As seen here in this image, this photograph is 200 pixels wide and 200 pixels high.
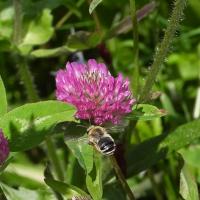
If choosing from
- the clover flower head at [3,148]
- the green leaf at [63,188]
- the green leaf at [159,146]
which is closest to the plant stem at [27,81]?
the green leaf at [159,146]

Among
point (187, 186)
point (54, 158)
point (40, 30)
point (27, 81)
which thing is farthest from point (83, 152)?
point (40, 30)

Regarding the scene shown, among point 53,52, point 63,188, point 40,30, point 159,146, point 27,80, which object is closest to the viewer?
point 63,188

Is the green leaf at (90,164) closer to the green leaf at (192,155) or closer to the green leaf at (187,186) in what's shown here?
the green leaf at (187,186)

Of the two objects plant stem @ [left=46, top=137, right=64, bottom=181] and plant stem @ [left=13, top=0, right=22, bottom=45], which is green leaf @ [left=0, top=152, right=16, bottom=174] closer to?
plant stem @ [left=46, top=137, right=64, bottom=181]

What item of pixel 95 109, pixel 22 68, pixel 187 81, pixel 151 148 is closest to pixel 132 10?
pixel 95 109

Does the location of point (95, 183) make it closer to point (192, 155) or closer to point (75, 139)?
point (75, 139)

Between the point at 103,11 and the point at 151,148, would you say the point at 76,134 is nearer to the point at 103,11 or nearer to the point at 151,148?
the point at 151,148

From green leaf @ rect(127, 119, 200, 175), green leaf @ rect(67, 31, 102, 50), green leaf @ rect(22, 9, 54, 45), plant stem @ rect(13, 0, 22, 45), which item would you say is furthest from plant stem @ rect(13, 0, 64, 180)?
green leaf @ rect(127, 119, 200, 175)
